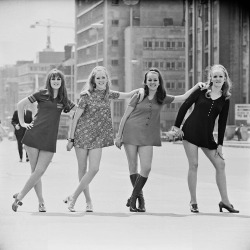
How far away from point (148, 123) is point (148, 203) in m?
1.77

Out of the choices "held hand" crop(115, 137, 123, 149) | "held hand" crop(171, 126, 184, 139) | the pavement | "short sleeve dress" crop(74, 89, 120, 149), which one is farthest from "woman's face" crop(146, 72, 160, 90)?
the pavement

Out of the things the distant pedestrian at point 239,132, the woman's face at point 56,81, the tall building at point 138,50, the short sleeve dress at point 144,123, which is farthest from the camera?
the tall building at point 138,50

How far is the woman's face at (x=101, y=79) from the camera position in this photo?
850cm

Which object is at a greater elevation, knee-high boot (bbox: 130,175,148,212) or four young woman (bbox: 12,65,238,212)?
four young woman (bbox: 12,65,238,212)

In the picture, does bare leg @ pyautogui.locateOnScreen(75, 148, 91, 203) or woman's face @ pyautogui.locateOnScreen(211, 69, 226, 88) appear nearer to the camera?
woman's face @ pyautogui.locateOnScreen(211, 69, 226, 88)

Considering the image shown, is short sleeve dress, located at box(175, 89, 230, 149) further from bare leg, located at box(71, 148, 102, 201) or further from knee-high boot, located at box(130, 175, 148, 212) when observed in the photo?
bare leg, located at box(71, 148, 102, 201)

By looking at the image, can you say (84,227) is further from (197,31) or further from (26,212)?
(197,31)


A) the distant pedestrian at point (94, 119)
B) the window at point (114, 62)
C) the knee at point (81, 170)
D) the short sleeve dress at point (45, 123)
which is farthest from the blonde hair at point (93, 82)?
the window at point (114, 62)

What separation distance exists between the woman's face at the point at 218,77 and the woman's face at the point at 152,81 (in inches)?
20.4

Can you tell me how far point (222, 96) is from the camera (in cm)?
873

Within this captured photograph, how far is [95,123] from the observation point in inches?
338

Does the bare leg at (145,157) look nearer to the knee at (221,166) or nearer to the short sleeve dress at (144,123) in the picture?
the short sleeve dress at (144,123)

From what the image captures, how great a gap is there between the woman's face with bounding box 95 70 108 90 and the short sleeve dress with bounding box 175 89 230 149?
29.7 inches

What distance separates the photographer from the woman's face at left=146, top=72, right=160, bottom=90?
28.3 feet
